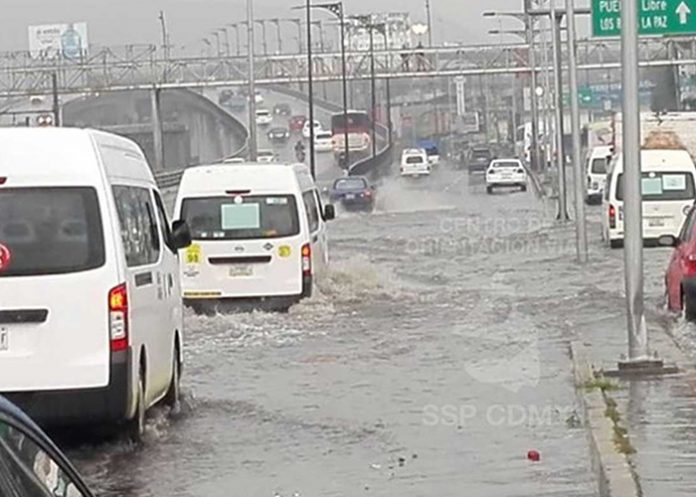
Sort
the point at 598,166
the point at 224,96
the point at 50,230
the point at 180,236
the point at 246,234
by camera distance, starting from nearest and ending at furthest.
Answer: the point at 50,230, the point at 180,236, the point at 246,234, the point at 598,166, the point at 224,96

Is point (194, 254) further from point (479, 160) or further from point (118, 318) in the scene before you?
point (479, 160)

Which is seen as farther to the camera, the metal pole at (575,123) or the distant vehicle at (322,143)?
the distant vehicle at (322,143)

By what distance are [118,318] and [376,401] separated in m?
3.97

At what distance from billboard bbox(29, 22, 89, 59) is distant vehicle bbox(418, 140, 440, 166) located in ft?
70.9

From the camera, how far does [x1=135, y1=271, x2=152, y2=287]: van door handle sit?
12.9 meters

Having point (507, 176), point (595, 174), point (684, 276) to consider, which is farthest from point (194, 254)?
point (507, 176)

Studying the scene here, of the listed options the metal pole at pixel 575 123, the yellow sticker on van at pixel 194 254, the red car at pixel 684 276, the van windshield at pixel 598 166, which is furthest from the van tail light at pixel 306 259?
the van windshield at pixel 598 166

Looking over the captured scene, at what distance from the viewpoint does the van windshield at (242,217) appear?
24328 millimetres

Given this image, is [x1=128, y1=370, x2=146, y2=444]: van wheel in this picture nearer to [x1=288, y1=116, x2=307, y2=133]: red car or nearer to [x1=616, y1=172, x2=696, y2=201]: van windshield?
[x1=616, y1=172, x2=696, y2=201]: van windshield

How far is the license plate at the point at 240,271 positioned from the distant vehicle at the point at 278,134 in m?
102

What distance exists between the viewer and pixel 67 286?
12.2 metres

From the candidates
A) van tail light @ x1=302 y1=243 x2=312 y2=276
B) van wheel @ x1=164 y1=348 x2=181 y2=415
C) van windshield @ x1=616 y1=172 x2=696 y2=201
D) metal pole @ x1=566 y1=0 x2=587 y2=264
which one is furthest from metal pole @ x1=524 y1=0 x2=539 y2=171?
van wheel @ x1=164 y1=348 x2=181 y2=415

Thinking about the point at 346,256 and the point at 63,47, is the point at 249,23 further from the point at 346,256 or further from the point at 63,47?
the point at 63,47

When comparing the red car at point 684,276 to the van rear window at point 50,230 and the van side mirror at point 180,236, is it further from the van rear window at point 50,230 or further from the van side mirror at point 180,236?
the van rear window at point 50,230
